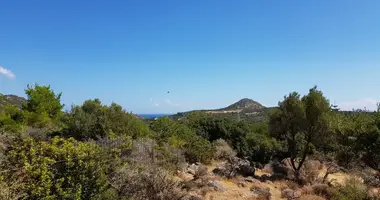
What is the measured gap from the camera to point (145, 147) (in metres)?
12.1

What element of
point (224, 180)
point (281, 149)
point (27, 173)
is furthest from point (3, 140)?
point (281, 149)

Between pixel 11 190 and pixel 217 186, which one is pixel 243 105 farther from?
pixel 11 190

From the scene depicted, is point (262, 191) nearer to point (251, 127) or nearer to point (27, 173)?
point (27, 173)

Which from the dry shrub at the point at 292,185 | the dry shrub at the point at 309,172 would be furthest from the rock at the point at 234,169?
the dry shrub at the point at 309,172

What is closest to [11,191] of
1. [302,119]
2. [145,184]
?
[145,184]

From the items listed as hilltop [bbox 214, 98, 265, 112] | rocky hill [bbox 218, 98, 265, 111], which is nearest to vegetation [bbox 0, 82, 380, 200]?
hilltop [bbox 214, 98, 265, 112]

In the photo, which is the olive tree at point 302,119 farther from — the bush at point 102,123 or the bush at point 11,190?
the bush at point 11,190

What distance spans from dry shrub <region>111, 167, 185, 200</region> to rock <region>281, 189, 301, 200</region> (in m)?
5.93

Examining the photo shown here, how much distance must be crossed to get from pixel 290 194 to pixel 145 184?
7.24 m

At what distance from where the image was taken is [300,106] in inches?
690

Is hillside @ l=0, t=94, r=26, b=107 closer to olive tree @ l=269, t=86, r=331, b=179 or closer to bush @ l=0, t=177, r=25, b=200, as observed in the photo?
olive tree @ l=269, t=86, r=331, b=179

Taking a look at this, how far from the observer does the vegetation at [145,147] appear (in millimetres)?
7707

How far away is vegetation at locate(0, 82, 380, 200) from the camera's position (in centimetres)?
771

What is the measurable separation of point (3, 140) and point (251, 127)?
20.1 meters
